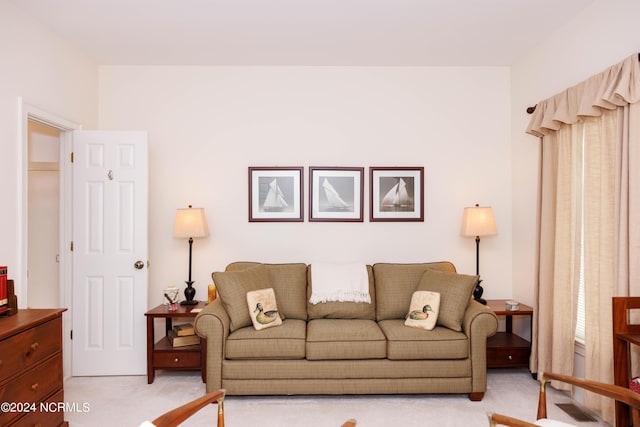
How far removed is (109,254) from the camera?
333 cm

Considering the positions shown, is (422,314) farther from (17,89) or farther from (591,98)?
(17,89)

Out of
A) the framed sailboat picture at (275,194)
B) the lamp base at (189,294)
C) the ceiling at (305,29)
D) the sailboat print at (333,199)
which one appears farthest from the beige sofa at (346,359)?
the ceiling at (305,29)

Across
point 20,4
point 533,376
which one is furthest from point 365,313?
point 20,4

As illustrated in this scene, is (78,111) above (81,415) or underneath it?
above

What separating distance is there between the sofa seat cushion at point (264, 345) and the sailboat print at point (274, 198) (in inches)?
52.3

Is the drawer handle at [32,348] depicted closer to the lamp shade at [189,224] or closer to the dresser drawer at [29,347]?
the dresser drawer at [29,347]

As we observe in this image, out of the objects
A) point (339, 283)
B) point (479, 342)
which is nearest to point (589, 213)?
point (479, 342)

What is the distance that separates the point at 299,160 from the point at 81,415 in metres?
→ 2.69

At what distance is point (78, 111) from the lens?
3.41m

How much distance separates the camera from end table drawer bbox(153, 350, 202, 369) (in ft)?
10.4

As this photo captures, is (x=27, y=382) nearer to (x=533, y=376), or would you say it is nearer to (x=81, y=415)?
(x=81, y=415)

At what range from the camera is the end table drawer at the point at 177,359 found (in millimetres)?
3158

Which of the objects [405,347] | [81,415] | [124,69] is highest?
[124,69]

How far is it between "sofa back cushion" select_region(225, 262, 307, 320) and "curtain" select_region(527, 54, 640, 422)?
1970mm
